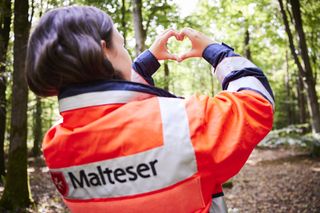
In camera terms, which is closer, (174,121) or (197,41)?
(174,121)

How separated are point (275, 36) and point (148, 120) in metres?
16.3

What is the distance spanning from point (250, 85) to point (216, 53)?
21 centimetres

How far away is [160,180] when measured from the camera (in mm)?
1008

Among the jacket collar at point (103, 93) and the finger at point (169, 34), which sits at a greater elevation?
the finger at point (169, 34)

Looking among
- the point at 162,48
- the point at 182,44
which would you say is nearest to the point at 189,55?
the point at 162,48

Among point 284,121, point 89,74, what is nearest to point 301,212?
point 89,74

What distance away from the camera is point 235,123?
3.29 ft

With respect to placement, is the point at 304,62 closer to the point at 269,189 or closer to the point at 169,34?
the point at 269,189

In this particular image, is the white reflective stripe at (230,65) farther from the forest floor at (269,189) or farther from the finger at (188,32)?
the forest floor at (269,189)

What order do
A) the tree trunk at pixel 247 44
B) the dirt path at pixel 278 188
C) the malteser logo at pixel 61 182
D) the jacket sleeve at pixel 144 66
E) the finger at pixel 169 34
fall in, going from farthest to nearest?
the tree trunk at pixel 247 44 < the dirt path at pixel 278 188 < the jacket sleeve at pixel 144 66 < the finger at pixel 169 34 < the malteser logo at pixel 61 182

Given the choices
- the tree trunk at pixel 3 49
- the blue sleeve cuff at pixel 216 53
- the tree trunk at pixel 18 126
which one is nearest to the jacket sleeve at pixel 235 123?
the blue sleeve cuff at pixel 216 53

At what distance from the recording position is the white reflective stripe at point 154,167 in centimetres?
99

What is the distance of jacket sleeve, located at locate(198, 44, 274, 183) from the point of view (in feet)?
3.26

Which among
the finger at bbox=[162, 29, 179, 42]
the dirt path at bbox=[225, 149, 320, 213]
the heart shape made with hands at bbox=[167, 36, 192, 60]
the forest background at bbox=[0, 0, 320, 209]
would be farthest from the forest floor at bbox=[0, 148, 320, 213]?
the finger at bbox=[162, 29, 179, 42]
